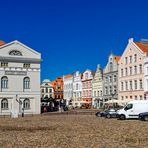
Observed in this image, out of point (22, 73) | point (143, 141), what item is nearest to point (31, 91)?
point (22, 73)

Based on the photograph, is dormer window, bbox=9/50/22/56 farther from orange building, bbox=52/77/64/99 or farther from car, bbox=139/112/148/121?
orange building, bbox=52/77/64/99

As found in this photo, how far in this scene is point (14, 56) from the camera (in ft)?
179

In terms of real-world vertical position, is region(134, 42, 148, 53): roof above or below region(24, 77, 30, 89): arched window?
above

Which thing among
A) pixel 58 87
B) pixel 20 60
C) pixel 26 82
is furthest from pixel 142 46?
pixel 58 87

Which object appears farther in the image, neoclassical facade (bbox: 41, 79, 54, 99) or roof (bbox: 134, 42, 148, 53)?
neoclassical facade (bbox: 41, 79, 54, 99)

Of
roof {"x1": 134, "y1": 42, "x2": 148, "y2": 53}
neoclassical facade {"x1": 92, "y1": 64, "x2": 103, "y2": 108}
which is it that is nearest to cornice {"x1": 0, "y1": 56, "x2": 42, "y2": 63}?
roof {"x1": 134, "y1": 42, "x2": 148, "y2": 53}

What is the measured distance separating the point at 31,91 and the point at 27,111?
3218 mm

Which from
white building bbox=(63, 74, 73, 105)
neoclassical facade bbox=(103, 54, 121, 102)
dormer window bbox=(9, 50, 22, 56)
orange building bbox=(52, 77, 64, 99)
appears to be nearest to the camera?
dormer window bbox=(9, 50, 22, 56)

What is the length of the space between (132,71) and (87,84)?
2443 cm

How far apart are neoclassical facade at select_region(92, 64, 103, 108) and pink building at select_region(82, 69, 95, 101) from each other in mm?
2349

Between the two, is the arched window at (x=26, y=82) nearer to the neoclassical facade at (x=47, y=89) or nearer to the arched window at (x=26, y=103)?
the arched window at (x=26, y=103)

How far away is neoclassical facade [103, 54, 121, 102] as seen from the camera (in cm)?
7494

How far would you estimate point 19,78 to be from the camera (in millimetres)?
54938

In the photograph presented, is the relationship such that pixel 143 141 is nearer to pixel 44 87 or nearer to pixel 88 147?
pixel 88 147
